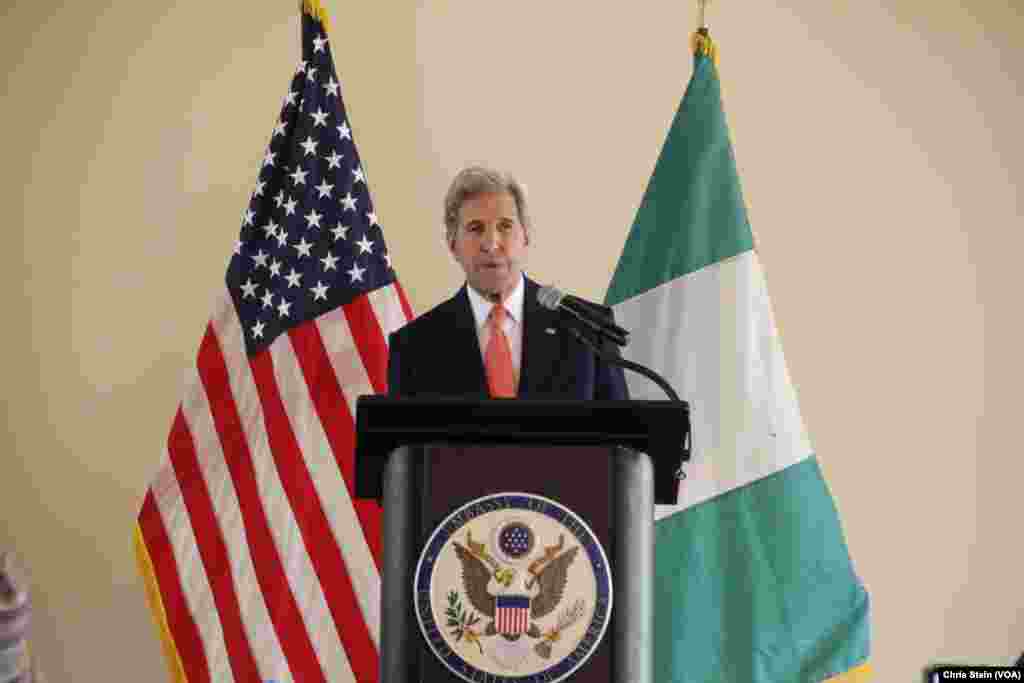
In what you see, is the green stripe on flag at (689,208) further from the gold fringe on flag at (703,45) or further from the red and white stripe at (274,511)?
the red and white stripe at (274,511)

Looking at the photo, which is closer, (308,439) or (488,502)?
(488,502)

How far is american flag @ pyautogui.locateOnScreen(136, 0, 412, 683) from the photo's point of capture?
10.5ft

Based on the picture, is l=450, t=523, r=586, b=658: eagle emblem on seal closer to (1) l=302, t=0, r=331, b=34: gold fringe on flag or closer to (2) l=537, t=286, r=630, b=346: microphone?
(2) l=537, t=286, r=630, b=346: microphone

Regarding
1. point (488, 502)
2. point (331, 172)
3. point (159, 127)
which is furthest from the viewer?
point (159, 127)

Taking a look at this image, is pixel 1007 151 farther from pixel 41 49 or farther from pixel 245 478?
pixel 41 49

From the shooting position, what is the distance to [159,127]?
379 centimetres

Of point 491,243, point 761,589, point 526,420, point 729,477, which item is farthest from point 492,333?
point 761,589

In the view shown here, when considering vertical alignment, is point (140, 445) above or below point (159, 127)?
below

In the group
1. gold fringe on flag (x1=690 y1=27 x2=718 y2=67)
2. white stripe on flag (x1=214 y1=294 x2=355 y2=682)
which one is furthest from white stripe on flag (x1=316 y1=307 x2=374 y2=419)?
gold fringe on flag (x1=690 y1=27 x2=718 y2=67)

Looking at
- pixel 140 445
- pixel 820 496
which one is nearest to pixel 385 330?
pixel 140 445

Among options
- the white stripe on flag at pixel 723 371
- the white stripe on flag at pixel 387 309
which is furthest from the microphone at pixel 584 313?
the white stripe on flag at pixel 387 309

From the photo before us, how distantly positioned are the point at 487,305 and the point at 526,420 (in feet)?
2.73

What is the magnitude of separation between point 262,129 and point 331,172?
17.9 inches

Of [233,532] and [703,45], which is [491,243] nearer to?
[233,532]
